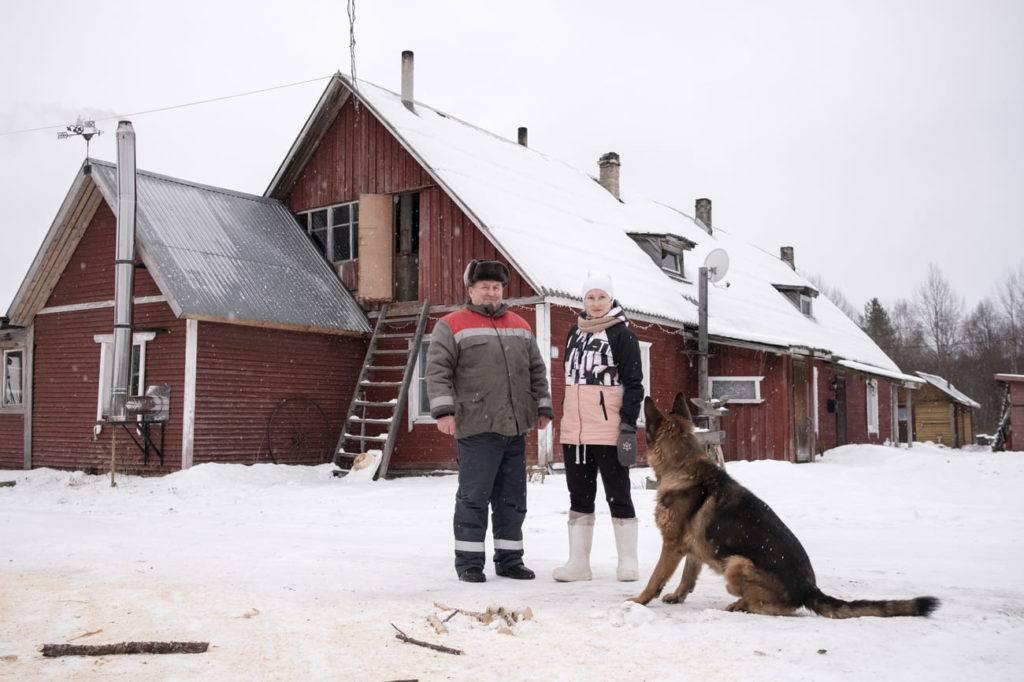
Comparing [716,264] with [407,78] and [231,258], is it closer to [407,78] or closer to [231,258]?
[407,78]

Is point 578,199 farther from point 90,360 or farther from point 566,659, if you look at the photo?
point 566,659

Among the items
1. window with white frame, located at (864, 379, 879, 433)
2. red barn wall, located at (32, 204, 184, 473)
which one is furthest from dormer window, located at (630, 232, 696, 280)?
red barn wall, located at (32, 204, 184, 473)

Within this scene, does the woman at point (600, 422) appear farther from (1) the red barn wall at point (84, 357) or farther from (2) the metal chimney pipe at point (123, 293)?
(1) the red barn wall at point (84, 357)

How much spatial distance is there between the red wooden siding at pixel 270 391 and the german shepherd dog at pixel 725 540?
32.5 ft

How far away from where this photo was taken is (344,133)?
1638 cm

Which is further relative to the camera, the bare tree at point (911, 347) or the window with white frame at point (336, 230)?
the bare tree at point (911, 347)

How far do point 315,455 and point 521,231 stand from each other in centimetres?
503

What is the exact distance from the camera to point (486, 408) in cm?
566

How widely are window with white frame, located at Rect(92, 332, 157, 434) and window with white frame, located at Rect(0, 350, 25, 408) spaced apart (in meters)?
2.56

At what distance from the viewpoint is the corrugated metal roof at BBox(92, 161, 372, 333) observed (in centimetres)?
1312

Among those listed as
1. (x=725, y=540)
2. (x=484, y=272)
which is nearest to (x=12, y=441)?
(x=484, y=272)

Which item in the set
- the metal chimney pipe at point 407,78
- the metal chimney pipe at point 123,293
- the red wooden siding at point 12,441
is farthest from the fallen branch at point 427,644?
the metal chimney pipe at point 407,78

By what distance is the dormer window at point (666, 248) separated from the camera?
18922mm

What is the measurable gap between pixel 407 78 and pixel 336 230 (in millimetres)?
3772
